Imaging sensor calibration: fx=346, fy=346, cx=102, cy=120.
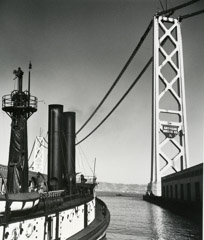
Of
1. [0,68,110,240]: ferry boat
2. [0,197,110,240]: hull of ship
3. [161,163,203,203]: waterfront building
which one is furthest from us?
[161,163,203,203]: waterfront building

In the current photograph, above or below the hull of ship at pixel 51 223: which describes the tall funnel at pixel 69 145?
above

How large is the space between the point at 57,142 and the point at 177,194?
1329 inches

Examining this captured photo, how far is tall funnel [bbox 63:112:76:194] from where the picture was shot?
2020 centimetres

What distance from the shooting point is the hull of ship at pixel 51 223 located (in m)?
9.04

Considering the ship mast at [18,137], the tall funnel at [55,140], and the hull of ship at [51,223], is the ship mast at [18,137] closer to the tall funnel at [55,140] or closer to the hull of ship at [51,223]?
the hull of ship at [51,223]

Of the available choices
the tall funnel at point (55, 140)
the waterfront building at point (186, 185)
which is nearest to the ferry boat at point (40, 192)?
the tall funnel at point (55, 140)

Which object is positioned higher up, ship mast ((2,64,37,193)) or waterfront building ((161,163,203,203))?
ship mast ((2,64,37,193))

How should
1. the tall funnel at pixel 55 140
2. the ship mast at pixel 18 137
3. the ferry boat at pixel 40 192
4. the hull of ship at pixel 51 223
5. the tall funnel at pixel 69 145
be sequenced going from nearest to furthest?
the hull of ship at pixel 51 223
the ferry boat at pixel 40 192
the ship mast at pixel 18 137
the tall funnel at pixel 55 140
the tall funnel at pixel 69 145

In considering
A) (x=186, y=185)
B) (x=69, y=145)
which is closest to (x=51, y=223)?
(x=69, y=145)

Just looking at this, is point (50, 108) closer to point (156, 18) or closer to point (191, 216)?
point (191, 216)

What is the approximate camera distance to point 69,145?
20297 millimetres

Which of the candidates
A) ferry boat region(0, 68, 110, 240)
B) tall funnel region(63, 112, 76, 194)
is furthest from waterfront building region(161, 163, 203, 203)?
ferry boat region(0, 68, 110, 240)

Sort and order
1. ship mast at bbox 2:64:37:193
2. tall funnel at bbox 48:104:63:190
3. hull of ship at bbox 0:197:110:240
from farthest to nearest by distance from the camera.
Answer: tall funnel at bbox 48:104:63:190, ship mast at bbox 2:64:37:193, hull of ship at bbox 0:197:110:240

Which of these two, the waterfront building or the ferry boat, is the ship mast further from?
the waterfront building
